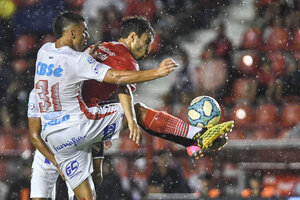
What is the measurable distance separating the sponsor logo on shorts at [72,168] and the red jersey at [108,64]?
0.46 metres

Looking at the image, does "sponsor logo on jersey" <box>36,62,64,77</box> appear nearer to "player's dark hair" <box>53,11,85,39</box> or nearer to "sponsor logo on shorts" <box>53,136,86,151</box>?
"player's dark hair" <box>53,11,85,39</box>

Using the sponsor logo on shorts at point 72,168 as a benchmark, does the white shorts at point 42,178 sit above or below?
below

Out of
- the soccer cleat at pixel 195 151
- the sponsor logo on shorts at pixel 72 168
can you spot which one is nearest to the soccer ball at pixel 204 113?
the soccer cleat at pixel 195 151

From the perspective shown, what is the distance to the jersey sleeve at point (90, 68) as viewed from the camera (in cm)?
461

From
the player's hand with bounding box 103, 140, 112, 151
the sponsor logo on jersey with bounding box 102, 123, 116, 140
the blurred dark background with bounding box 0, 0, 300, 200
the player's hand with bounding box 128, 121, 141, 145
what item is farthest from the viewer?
the blurred dark background with bounding box 0, 0, 300, 200

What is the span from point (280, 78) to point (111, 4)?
279 cm

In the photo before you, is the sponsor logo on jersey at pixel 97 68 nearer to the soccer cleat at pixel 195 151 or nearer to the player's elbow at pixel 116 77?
the player's elbow at pixel 116 77

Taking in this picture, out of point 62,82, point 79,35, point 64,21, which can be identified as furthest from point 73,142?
point 64,21

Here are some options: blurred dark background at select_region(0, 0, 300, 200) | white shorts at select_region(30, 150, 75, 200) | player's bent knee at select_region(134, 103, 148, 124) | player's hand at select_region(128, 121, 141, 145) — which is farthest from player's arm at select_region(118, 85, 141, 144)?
blurred dark background at select_region(0, 0, 300, 200)

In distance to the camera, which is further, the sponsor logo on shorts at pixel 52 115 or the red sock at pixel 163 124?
the red sock at pixel 163 124

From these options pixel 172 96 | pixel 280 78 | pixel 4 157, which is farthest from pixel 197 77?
pixel 4 157

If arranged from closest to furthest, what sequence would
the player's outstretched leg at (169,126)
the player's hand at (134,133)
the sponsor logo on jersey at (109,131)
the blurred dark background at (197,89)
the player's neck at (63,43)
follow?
1. the player's hand at (134,133)
2. the player's neck at (63,43)
3. the sponsor logo on jersey at (109,131)
4. the player's outstretched leg at (169,126)
5. the blurred dark background at (197,89)

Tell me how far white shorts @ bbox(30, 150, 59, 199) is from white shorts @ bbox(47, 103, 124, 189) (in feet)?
1.67

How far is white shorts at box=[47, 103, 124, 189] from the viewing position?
488 centimetres
